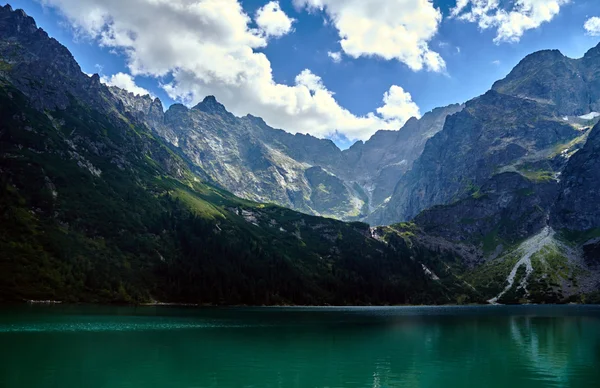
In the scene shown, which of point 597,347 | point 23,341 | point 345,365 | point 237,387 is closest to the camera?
point 237,387

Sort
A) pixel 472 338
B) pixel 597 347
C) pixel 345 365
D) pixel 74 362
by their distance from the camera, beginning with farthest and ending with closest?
pixel 472 338
pixel 597 347
pixel 345 365
pixel 74 362

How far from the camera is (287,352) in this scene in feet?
243

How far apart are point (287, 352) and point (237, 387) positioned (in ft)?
95.7

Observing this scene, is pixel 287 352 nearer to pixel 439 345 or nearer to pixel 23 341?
pixel 439 345

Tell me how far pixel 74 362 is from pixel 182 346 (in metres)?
23.1

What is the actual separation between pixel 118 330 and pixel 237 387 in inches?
2612

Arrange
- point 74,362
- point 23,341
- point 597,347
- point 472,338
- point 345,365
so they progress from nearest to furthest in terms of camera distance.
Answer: point 74,362 < point 345,365 < point 23,341 < point 597,347 < point 472,338

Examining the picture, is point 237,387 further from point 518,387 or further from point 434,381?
point 518,387

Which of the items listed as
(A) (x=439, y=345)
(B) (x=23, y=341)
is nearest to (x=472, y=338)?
(A) (x=439, y=345)

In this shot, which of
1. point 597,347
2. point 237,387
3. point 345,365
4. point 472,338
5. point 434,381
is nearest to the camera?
point 237,387

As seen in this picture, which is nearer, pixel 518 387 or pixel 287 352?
pixel 518 387

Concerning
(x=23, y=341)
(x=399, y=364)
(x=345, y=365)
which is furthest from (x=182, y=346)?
(x=399, y=364)

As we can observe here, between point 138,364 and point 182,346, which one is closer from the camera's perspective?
point 138,364

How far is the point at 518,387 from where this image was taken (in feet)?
157
